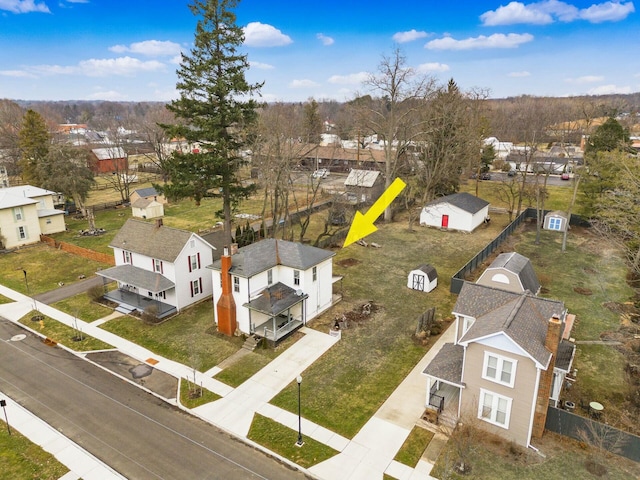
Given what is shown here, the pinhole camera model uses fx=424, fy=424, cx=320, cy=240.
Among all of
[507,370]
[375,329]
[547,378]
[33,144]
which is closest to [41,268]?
[33,144]

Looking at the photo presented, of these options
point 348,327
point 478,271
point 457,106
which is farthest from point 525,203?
point 348,327

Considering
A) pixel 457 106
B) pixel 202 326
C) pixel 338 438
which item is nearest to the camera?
pixel 338 438

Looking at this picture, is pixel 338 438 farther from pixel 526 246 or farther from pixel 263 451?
pixel 526 246

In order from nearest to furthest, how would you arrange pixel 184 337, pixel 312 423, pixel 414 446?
pixel 414 446 < pixel 312 423 < pixel 184 337

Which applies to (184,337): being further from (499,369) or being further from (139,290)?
(499,369)

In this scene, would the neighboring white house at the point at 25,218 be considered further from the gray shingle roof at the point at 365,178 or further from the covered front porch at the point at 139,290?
the gray shingle roof at the point at 365,178

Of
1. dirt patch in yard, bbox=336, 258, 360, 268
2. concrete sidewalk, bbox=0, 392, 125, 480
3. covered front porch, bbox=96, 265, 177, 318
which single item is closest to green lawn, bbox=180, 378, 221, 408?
concrete sidewalk, bbox=0, 392, 125, 480
